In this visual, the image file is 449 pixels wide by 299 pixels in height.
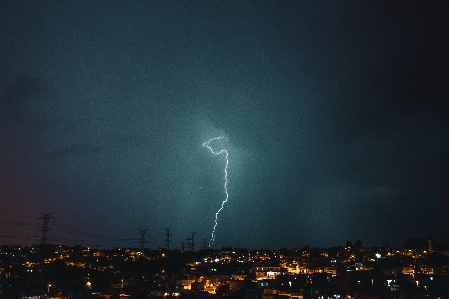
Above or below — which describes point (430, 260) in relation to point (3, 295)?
above

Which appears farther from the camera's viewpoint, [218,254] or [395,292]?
[218,254]

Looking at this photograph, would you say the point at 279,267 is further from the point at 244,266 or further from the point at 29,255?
the point at 29,255

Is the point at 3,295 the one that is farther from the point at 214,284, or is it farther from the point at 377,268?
the point at 377,268

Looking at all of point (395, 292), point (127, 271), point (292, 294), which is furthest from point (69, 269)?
point (395, 292)

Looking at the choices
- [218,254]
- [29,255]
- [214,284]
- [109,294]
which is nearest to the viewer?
[109,294]

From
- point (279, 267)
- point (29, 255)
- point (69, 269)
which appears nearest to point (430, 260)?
point (279, 267)

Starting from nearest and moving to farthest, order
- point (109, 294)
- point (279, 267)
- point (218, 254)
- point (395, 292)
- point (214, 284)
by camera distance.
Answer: point (395, 292)
point (109, 294)
point (214, 284)
point (279, 267)
point (218, 254)
